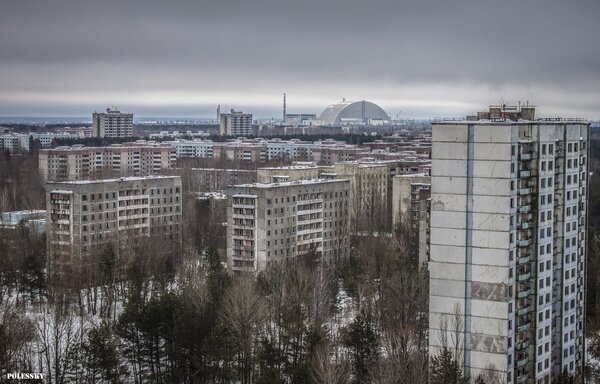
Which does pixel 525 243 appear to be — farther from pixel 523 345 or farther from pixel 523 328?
pixel 523 345

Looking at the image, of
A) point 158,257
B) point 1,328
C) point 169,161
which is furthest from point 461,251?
point 169,161

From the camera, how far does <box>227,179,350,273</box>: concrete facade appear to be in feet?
74.1

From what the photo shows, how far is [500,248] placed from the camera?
12477 mm

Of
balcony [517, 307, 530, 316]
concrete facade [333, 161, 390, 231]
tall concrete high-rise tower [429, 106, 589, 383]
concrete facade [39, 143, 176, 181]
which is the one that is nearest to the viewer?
tall concrete high-rise tower [429, 106, 589, 383]

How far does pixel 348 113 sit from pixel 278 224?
329ft

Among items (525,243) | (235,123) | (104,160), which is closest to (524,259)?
(525,243)

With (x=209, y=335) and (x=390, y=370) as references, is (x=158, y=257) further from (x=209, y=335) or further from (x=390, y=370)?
(x=390, y=370)

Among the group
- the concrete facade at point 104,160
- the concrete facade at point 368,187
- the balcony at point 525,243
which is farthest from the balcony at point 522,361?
the concrete facade at point 104,160

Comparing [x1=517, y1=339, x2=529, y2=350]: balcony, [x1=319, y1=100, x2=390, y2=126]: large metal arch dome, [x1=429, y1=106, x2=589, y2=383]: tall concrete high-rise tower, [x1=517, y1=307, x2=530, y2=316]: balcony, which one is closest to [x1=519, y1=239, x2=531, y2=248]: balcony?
[x1=429, y1=106, x2=589, y2=383]: tall concrete high-rise tower

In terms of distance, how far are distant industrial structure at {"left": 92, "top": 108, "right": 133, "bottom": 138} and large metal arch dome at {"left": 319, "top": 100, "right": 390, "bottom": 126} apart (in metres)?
46.6

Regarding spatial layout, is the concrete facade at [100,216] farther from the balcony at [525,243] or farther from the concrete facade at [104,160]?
the concrete facade at [104,160]

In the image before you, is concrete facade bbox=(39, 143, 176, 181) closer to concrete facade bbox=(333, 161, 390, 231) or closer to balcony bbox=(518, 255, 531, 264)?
concrete facade bbox=(333, 161, 390, 231)

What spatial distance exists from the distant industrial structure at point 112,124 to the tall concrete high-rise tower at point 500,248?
63511mm

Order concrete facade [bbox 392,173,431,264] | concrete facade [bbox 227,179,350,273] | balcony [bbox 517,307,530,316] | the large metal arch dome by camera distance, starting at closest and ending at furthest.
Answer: balcony [bbox 517,307,530,316], concrete facade [bbox 392,173,431,264], concrete facade [bbox 227,179,350,273], the large metal arch dome
